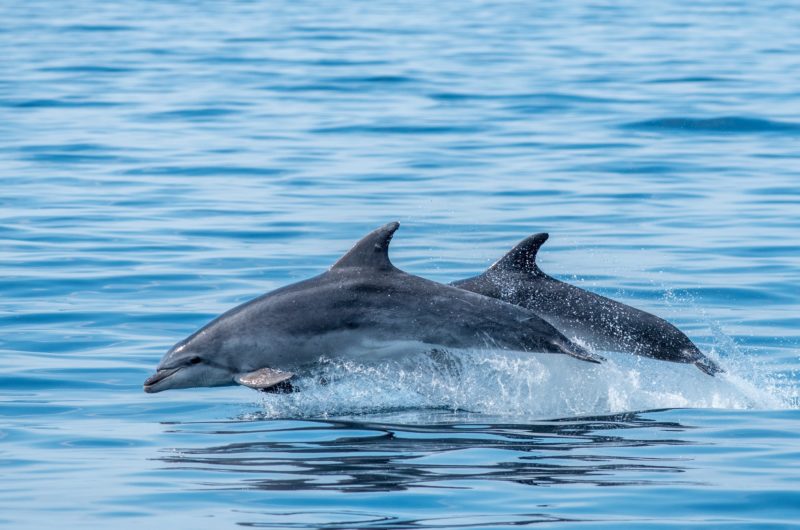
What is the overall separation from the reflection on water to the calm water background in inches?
1.1

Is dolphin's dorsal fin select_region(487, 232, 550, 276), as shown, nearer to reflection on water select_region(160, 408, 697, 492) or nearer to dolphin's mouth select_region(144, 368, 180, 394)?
reflection on water select_region(160, 408, 697, 492)

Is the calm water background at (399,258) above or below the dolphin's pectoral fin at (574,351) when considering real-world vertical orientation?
below

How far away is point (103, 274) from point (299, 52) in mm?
21470

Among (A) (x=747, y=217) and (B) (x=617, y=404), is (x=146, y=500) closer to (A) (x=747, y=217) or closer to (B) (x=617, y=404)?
(B) (x=617, y=404)

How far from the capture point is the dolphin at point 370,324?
10172mm

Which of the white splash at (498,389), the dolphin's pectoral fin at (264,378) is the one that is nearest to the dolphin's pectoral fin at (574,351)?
the white splash at (498,389)

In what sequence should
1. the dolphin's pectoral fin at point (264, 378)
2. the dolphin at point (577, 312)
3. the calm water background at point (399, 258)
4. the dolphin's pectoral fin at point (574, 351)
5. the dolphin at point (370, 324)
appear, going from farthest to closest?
the dolphin at point (577, 312) < the dolphin at point (370, 324) < the dolphin's pectoral fin at point (574, 351) < the dolphin's pectoral fin at point (264, 378) < the calm water background at point (399, 258)

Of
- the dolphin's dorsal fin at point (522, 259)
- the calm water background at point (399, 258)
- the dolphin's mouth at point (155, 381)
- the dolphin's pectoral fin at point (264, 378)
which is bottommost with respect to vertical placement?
the calm water background at point (399, 258)

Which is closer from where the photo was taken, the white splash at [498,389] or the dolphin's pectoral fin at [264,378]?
the dolphin's pectoral fin at [264,378]

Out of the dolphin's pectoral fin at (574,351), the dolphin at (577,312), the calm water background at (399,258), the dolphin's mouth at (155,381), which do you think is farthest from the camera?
the dolphin at (577,312)

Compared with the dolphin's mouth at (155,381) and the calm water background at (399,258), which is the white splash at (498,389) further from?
the dolphin's mouth at (155,381)

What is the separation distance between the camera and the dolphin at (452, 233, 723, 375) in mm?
10781

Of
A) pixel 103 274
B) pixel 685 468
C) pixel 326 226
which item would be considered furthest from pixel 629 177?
pixel 685 468

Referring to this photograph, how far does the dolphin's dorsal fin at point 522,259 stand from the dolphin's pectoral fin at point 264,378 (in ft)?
5.62
